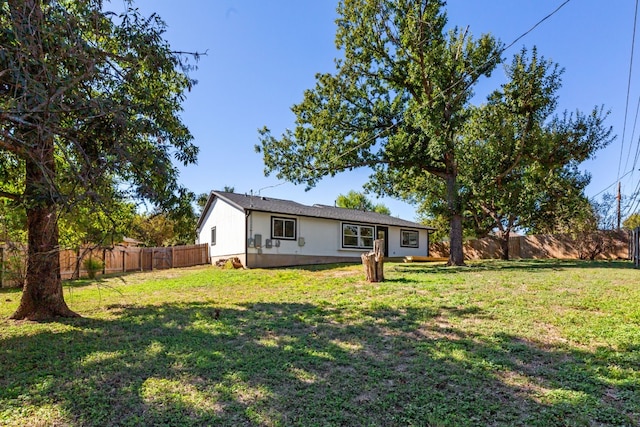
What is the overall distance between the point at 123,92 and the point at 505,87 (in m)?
13.6

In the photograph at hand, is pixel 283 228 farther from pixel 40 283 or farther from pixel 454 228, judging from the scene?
pixel 40 283

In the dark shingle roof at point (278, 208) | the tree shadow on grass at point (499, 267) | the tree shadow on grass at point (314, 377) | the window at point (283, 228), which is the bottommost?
the tree shadow on grass at point (314, 377)

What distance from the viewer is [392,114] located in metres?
14.8

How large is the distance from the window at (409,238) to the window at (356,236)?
9.80 ft

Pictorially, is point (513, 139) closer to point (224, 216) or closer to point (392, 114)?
point (392, 114)

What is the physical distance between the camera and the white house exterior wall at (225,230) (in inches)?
647

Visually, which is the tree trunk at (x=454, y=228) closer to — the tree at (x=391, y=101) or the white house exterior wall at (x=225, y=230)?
the tree at (x=391, y=101)

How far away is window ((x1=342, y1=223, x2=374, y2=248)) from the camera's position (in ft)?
65.1

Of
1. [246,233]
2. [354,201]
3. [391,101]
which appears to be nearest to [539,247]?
[391,101]

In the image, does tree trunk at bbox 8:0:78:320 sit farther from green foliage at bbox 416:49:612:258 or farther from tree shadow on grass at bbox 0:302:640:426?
green foliage at bbox 416:49:612:258

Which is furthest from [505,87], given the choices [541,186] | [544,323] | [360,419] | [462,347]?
[360,419]

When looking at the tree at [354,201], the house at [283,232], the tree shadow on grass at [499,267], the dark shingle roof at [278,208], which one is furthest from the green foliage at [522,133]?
the tree at [354,201]

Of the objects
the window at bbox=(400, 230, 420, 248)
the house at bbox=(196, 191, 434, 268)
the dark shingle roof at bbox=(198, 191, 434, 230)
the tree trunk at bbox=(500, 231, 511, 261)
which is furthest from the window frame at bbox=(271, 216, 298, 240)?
the tree trunk at bbox=(500, 231, 511, 261)

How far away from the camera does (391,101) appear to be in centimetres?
1511
